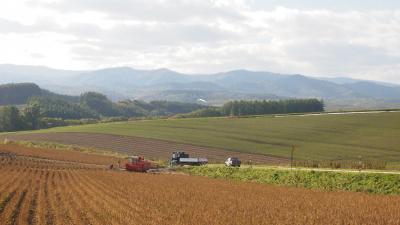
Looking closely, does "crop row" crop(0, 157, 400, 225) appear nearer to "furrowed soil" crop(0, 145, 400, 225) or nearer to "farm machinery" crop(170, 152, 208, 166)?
"furrowed soil" crop(0, 145, 400, 225)

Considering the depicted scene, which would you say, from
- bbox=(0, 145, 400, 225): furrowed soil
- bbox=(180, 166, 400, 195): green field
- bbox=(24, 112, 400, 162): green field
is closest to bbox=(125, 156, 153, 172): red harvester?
bbox=(180, 166, 400, 195): green field

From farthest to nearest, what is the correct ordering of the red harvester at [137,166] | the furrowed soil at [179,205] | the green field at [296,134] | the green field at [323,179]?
1. the green field at [296,134]
2. the red harvester at [137,166]
3. the green field at [323,179]
4. the furrowed soil at [179,205]

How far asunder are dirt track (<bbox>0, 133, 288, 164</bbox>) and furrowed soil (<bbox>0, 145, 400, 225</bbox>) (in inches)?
1703

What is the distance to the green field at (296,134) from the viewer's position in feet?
286

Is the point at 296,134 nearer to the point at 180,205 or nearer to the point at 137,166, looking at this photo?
the point at 137,166

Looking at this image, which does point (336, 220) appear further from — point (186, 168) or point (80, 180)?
point (186, 168)

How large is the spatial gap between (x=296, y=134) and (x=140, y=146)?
34.8 m

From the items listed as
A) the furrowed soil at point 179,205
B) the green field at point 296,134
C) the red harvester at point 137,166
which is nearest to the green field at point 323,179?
the furrowed soil at point 179,205

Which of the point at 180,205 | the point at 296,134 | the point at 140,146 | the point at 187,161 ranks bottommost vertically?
the point at 187,161

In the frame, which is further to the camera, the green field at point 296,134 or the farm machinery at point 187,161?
the green field at point 296,134

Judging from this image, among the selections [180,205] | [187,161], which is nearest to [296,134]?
[187,161]

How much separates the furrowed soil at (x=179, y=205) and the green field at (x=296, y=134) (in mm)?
44696

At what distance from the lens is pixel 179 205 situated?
29.7 metres

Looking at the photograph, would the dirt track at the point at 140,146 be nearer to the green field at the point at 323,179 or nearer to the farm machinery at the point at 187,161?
the farm machinery at the point at 187,161
